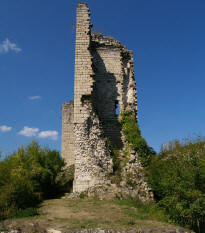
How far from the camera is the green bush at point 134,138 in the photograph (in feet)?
40.1

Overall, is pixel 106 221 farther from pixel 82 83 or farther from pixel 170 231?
pixel 82 83

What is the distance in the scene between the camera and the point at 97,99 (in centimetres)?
1462

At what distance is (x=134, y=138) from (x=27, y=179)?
6045 mm

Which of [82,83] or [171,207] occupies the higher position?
[82,83]

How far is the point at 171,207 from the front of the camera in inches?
350

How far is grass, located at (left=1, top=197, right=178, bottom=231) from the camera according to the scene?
6.89 metres

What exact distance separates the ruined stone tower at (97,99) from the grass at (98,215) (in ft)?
5.38

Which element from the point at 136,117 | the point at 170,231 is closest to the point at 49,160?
the point at 136,117

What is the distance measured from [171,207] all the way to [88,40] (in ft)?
31.6

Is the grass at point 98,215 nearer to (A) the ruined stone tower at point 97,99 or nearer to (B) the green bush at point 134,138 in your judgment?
(A) the ruined stone tower at point 97,99

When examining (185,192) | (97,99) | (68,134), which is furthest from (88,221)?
(68,134)

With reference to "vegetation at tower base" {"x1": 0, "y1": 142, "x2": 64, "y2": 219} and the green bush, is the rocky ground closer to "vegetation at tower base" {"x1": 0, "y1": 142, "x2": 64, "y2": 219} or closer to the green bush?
"vegetation at tower base" {"x1": 0, "y1": 142, "x2": 64, "y2": 219}

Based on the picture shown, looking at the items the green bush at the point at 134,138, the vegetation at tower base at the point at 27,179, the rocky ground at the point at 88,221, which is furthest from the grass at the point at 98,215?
the green bush at the point at 134,138

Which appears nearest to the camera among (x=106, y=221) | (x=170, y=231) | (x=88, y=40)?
(x=170, y=231)
